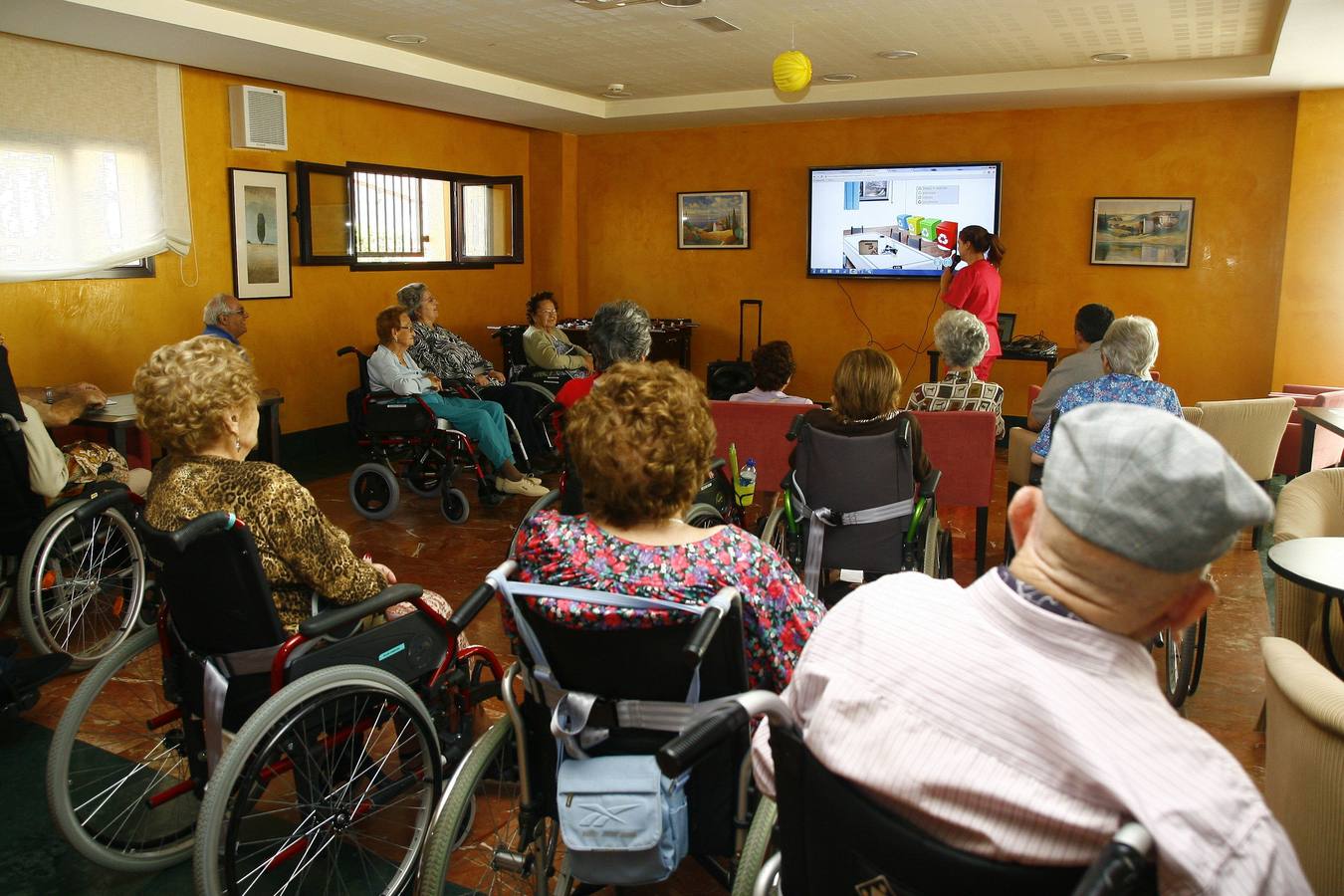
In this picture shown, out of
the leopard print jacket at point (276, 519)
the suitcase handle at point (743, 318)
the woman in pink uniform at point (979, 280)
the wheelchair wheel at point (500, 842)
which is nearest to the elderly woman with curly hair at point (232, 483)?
the leopard print jacket at point (276, 519)

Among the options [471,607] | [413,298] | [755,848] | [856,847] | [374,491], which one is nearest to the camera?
[856,847]

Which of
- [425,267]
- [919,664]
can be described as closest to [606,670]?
[919,664]

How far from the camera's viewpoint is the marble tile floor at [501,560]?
3.12 meters

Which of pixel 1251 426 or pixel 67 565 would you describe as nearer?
pixel 67 565

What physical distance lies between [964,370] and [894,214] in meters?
4.29

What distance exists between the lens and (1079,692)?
0.98 meters

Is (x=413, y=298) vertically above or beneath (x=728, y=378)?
above

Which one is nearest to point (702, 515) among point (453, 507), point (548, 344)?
point (453, 507)

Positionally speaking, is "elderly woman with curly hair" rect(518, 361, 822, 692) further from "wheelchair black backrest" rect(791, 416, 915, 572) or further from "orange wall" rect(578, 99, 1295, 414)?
"orange wall" rect(578, 99, 1295, 414)

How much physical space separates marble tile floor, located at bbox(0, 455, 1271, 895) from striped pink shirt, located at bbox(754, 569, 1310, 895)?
145 centimetres

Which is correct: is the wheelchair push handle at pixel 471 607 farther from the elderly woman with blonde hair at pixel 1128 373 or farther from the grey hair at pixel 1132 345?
the grey hair at pixel 1132 345

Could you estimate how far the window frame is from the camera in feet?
22.6

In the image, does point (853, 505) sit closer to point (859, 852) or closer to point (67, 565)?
point (859, 852)

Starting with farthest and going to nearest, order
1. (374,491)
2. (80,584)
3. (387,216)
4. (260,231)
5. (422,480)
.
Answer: (387,216) → (260,231) → (422,480) → (374,491) → (80,584)
